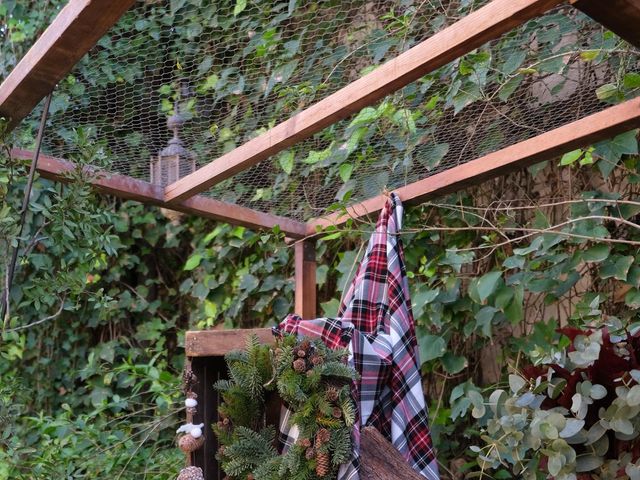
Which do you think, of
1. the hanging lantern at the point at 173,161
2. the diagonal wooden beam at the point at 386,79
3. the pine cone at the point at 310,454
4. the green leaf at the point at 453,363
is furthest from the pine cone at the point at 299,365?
the green leaf at the point at 453,363

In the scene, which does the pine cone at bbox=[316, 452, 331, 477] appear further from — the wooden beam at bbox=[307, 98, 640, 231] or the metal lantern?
the metal lantern

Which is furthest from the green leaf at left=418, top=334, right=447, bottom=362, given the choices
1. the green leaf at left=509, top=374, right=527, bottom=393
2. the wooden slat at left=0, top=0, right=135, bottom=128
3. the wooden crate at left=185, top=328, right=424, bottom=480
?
the wooden slat at left=0, top=0, right=135, bottom=128

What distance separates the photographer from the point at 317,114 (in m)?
1.26

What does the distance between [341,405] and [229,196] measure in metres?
0.89

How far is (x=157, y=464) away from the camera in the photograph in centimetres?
217

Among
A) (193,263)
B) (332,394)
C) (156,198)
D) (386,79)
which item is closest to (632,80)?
(386,79)

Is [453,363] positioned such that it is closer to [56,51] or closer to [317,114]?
[317,114]

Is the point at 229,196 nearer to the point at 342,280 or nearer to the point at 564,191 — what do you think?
the point at 342,280

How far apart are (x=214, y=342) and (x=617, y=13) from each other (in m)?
0.76

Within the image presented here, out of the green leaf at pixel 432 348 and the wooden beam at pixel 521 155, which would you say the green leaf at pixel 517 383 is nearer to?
the wooden beam at pixel 521 155

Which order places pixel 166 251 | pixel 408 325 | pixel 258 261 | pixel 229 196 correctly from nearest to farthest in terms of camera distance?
pixel 408 325 < pixel 229 196 < pixel 258 261 < pixel 166 251

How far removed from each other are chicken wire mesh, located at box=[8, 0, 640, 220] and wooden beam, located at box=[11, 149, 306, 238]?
0.05 m

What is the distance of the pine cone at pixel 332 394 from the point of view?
1.05m

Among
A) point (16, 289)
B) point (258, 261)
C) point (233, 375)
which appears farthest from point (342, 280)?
point (16, 289)
